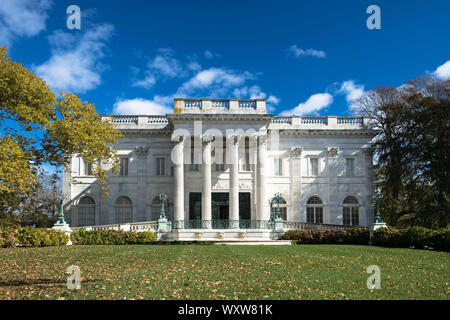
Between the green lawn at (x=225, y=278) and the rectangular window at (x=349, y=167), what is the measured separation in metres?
24.4

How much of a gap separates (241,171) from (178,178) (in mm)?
6386

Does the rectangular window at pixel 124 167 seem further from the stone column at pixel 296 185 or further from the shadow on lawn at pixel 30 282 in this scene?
the shadow on lawn at pixel 30 282

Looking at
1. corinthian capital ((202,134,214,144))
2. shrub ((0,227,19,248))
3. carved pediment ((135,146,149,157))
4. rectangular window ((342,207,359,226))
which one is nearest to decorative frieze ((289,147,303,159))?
rectangular window ((342,207,359,226))

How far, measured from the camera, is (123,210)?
1486 inches

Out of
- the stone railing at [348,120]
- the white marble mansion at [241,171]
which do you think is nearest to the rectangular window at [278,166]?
the white marble mansion at [241,171]

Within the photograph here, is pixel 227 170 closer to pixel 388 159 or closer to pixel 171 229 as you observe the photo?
pixel 171 229

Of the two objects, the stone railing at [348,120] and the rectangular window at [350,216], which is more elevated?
the stone railing at [348,120]

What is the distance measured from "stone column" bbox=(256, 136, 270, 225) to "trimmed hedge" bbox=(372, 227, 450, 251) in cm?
1090

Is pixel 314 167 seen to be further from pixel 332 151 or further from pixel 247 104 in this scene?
pixel 247 104

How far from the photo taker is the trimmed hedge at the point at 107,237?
2505 centimetres

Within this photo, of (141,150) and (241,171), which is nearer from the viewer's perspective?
(241,171)

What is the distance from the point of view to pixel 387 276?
10633mm

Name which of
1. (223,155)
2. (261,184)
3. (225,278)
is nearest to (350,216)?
(261,184)
